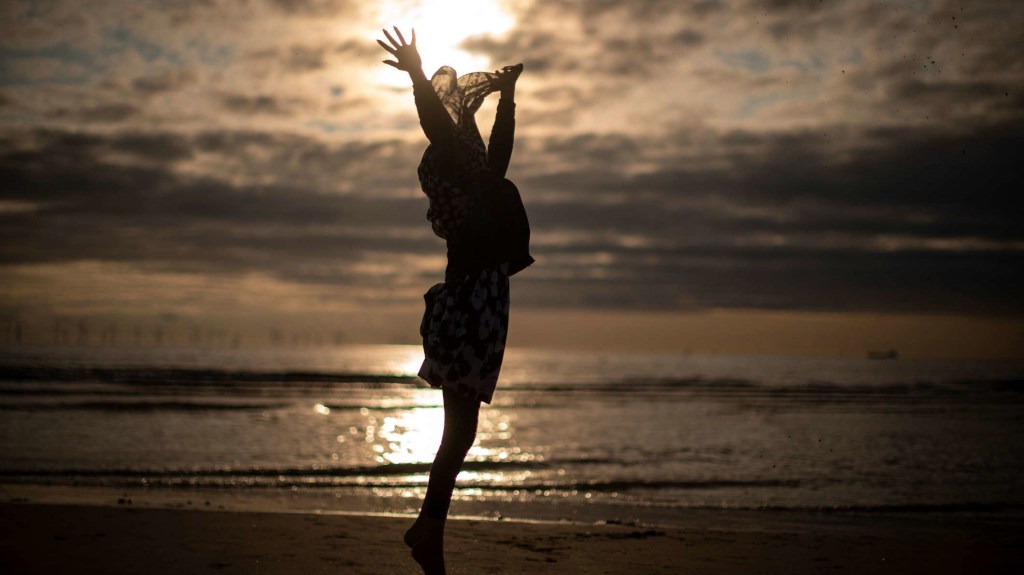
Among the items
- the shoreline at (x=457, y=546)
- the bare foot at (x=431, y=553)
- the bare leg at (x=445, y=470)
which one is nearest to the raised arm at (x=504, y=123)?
the bare leg at (x=445, y=470)

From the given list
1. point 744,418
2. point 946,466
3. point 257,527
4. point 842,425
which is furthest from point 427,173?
point 744,418

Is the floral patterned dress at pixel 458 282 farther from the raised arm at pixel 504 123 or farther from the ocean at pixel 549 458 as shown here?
the ocean at pixel 549 458

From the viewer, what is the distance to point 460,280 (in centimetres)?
340

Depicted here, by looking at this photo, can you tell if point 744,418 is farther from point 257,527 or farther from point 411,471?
point 257,527

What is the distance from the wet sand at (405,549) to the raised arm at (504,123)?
2.71 metres

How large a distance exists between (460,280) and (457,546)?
326cm

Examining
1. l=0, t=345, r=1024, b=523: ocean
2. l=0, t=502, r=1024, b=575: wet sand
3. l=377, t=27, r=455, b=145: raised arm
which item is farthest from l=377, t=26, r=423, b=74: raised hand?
l=0, t=345, r=1024, b=523: ocean

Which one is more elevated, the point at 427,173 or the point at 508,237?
the point at 427,173

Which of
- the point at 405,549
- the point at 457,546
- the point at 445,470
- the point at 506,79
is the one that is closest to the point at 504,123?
the point at 506,79

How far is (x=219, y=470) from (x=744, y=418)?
16.2m

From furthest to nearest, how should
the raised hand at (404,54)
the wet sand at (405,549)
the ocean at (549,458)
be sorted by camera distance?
the ocean at (549,458) → the wet sand at (405,549) → the raised hand at (404,54)

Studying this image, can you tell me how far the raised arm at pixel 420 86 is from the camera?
3.19 meters

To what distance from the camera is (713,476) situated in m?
12.3

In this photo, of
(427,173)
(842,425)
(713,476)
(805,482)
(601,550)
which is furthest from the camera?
(842,425)
